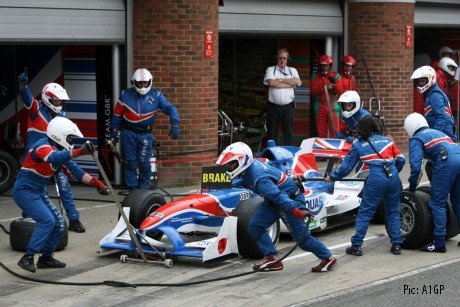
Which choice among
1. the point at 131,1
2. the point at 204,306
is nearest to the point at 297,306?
the point at 204,306

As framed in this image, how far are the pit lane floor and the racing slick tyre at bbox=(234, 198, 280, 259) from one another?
5.2 inches

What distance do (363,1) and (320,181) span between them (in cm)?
812

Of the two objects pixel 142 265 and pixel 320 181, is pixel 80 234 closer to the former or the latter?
pixel 142 265

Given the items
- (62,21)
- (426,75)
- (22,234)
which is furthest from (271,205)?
(62,21)

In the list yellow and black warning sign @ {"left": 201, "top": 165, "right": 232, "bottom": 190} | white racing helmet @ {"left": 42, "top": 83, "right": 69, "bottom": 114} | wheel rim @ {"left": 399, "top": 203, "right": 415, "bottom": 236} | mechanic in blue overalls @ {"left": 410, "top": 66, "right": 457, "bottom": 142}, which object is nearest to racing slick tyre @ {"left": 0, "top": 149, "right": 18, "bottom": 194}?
white racing helmet @ {"left": 42, "top": 83, "right": 69, "bottom": 114}

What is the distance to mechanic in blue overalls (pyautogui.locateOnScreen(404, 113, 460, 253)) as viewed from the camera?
12273mm

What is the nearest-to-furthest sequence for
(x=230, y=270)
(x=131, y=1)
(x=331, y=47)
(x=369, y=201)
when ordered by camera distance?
1. (x=230, y=270)
2. (x=369, y=201)
3. (x=131, y=1)
4. (x=331, y=47)

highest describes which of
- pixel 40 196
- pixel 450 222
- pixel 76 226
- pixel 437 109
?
pixel 437 109

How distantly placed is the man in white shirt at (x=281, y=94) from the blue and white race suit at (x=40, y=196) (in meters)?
7.83

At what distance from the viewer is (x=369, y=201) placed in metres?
12.2

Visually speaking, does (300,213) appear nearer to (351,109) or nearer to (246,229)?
(246,229)

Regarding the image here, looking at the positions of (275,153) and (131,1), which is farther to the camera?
(131,1)

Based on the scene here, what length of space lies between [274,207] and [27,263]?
2614 millimetres

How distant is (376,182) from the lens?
1211 centimetres
